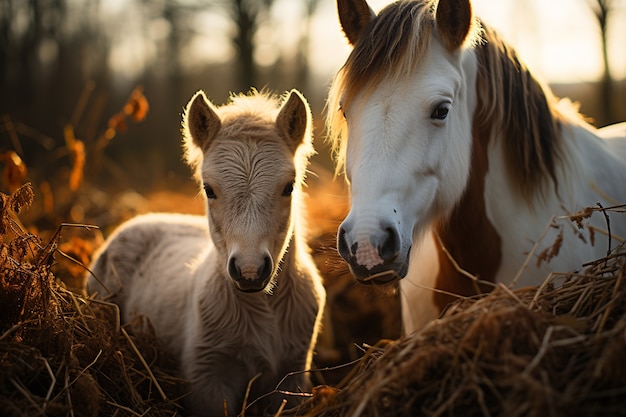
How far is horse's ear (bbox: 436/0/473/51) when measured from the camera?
2.35 meters

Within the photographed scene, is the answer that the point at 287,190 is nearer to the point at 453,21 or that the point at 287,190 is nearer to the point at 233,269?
the point at 233,269

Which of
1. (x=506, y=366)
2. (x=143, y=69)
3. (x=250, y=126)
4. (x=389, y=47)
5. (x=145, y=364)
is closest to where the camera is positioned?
(x=506, y=366)

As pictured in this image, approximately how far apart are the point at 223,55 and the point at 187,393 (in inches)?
691

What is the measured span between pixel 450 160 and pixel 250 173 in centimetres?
97

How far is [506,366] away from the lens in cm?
151

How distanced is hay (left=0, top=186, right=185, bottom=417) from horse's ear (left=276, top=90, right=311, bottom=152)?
130cm

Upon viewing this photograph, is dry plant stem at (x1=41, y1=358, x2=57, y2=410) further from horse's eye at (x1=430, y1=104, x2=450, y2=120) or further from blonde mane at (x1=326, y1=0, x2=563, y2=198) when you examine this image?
horse's eye at (x1=430, y1=104, x2=450, y2=120)

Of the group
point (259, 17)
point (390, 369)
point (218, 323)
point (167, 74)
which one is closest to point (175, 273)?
point (218, 323)

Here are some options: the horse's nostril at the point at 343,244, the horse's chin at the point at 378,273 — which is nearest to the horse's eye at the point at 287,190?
the horse's nostril at the point at 343,244

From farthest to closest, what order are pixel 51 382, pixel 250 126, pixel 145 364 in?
pixel 250 126, pixel 145 364, pixel 51 382

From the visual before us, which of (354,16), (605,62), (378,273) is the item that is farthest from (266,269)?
(605,62)

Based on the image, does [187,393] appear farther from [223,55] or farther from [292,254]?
[223,55]

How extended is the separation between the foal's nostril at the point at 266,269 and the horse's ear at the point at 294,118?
767 millimetres

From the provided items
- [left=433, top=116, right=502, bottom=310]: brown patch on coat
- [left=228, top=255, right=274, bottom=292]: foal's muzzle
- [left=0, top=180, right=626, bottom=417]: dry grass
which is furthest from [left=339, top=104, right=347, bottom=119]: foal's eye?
[left=0, top=180, right=626, bottom=417]: dry grass
